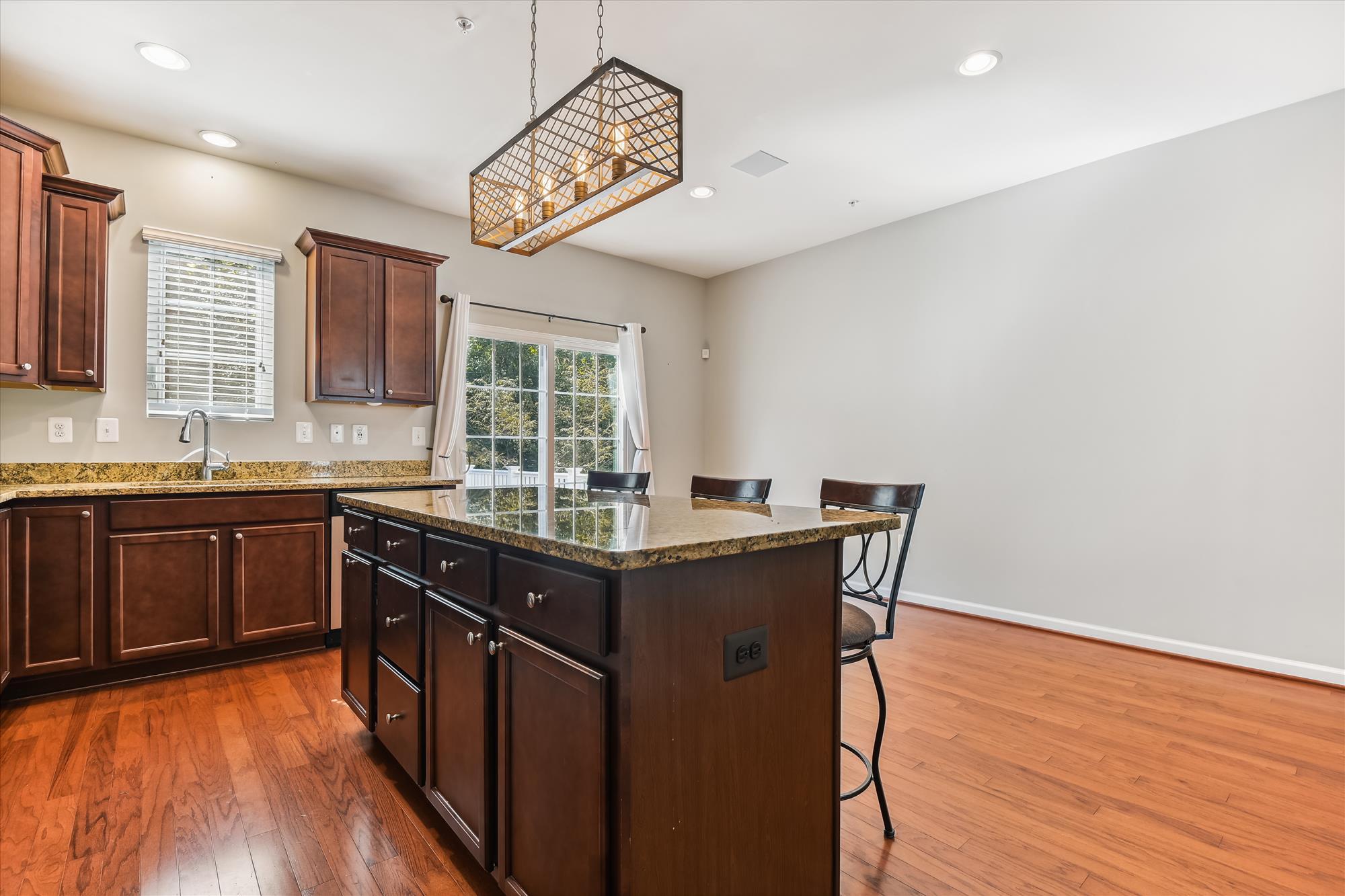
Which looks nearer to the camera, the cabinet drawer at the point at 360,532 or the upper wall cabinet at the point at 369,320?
the cabinet drawer at the point at 360,532

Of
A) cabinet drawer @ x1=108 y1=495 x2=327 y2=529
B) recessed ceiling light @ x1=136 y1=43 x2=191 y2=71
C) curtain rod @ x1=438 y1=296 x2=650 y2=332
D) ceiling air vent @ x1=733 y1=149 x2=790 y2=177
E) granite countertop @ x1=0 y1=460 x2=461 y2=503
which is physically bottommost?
cabinet drawer @ x1=108 y1=495 x2=327 y2=529

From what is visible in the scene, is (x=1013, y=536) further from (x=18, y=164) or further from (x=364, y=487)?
(x=18, y=164)

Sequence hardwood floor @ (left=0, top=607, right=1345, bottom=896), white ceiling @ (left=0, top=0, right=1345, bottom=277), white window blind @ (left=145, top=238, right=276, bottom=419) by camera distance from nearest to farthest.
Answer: hardwood floor @ (left=0, top=607, right=1345, bottom=896) < white ceiling @ (left=0, top=0, right=1345, bottom=277) < white window blind @ (left=145, top=238, right=276, bottom=419)

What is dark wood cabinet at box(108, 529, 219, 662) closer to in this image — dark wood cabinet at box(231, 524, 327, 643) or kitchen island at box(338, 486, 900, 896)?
dark wood cabinet at box(231, 524, 327, 643)

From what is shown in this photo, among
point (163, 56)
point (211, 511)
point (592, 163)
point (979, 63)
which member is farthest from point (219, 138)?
point (979, 63)

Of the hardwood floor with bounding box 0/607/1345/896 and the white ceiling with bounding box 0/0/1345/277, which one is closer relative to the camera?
the hardwood floor with bounding box 0/607/1345/896

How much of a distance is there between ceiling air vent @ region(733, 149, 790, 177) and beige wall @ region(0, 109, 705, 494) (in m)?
1.81

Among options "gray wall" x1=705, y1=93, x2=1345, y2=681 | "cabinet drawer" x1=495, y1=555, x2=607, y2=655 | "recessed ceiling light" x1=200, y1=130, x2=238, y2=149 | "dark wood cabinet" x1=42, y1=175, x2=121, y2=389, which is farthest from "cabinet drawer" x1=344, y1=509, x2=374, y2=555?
"gray wall" x1=705, y1=93, x2=1345, y2=681

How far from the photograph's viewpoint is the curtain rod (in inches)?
171

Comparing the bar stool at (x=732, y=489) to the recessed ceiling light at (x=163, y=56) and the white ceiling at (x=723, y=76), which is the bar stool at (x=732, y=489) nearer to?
the white ceiling at (x=723, y=76)

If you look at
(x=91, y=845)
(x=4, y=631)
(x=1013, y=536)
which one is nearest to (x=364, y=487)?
(x=4, y=631)

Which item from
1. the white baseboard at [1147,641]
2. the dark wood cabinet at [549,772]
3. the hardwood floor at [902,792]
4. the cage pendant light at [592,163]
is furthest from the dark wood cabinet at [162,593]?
the white baseboard at [1147,641]

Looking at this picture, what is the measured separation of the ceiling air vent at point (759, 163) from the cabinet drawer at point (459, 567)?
9.41 ft

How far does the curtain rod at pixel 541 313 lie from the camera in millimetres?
4332
